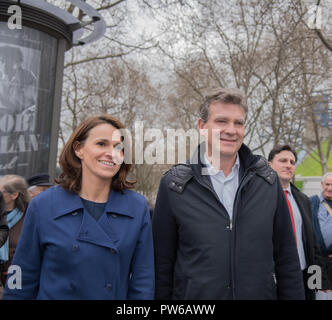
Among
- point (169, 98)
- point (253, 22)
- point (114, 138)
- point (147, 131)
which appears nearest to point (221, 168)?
point (114, 138)

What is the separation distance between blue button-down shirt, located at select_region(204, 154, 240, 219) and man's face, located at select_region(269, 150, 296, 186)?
1.51 meters

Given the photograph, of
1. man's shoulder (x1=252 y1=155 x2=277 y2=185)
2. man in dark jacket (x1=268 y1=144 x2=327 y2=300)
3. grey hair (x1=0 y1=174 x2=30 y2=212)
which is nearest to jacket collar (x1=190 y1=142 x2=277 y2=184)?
man's shoulder (x1=252 y1=155 x2=277 y2=185)

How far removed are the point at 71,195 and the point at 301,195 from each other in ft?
8.02

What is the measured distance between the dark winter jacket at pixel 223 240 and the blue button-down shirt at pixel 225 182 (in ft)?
0.20

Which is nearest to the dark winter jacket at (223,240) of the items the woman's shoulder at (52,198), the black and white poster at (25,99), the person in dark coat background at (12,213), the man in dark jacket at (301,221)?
the woman's shoulder at (52,198)

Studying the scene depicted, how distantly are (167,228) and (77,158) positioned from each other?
709 mm

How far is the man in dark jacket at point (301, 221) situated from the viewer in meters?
3.44

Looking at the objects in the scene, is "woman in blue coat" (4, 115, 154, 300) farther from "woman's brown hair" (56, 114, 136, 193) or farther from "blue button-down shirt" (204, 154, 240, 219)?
"blue button-down shirt" (204, 154, 240, 219)

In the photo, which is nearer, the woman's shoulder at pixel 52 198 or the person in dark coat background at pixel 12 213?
the woman's shoulder at pixel 52 198

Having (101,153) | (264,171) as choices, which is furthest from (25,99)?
(264,171)

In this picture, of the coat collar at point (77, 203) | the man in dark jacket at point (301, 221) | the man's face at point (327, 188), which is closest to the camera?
the coat collar at point (77, 203)

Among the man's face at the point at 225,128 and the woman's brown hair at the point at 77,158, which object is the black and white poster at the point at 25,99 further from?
the man's face at the point at 225,128

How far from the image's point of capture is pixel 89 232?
2061 mm
